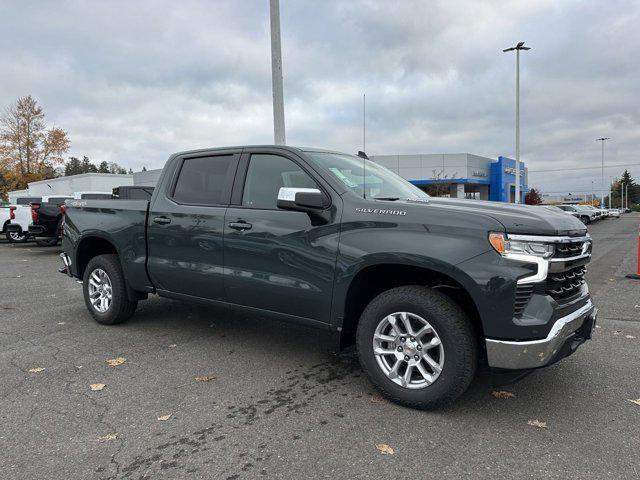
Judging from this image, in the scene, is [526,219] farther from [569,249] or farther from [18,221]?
[18,221]

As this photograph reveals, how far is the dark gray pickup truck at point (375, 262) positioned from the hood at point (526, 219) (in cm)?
1

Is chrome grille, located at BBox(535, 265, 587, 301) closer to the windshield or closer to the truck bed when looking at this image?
the windshield

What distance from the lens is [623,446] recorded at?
2.89 meters

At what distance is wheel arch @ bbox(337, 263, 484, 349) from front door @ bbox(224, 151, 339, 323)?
0.55 feet

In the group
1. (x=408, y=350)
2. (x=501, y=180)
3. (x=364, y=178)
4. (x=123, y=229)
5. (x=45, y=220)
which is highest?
(x=501, y=180)

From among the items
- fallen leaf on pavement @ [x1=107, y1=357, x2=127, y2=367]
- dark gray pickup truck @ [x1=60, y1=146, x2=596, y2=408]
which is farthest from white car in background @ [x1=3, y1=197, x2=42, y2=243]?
fallen leaf on pavement @ [x1=107, y1=357, x2=127, y2=367]

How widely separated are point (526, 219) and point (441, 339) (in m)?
0.95

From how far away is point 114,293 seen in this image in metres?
5.37

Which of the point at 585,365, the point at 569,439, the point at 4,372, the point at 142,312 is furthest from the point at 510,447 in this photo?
the point at 142,312

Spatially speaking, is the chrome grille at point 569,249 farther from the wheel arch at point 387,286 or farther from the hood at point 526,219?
the wheel arch at point 387,286

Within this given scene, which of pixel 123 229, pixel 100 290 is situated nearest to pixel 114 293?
pixel 100 290

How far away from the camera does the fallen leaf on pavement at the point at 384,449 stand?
285cm

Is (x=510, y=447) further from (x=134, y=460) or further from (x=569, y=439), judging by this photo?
(x=134, y=460)

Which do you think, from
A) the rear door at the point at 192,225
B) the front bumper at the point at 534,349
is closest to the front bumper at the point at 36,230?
the rear door at the point at 192,225
